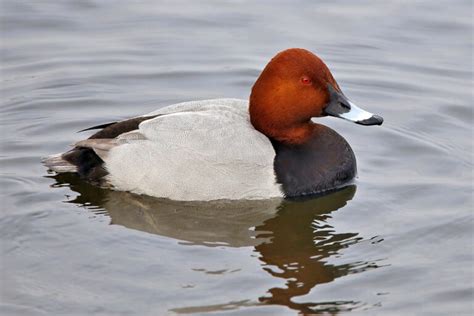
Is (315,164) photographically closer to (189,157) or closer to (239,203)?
(239,203)

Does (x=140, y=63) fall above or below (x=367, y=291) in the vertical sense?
above

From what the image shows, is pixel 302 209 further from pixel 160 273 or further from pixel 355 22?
pixel 355 22

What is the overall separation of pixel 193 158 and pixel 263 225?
29.3 inches

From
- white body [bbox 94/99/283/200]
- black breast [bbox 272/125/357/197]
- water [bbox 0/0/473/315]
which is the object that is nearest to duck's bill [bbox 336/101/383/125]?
black breast [bbox 272/125/357/197]

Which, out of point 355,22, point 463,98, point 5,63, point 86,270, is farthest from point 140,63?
point 86,270

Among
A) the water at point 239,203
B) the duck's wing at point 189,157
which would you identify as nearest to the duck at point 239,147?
the duck's wing at point 189,157

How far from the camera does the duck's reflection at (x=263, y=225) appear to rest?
709 cm

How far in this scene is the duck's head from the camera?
26.7ft

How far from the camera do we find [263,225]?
7801mm

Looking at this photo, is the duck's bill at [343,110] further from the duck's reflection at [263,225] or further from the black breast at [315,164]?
the duck's reflection at [263,225]

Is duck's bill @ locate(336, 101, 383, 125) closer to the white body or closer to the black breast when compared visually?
the black breast

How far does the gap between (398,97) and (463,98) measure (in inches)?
24.6

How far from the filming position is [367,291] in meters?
6.75

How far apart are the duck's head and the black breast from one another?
0.49ft
